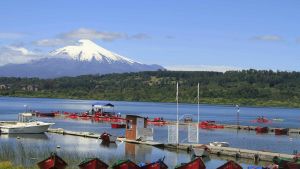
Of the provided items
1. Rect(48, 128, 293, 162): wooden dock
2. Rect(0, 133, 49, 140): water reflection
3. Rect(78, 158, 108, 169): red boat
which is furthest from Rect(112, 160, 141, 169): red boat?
Rect(0, 133, 49, 140): water reflection

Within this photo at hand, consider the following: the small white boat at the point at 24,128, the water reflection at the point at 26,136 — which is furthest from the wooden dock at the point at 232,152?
the small white boat at the point at 24,128

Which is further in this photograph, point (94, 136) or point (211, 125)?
point (211, 125)

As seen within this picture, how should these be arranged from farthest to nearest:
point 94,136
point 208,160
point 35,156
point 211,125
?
point 211,125
point 94,136
point 208,160
point 35,156

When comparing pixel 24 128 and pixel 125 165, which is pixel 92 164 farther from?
pixel 24 128

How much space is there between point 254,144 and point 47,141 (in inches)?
959

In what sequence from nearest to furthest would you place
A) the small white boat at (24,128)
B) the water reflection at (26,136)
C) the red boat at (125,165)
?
the red boat at (125,165), the water reflection at (26,136), the small white boat at (24,128)

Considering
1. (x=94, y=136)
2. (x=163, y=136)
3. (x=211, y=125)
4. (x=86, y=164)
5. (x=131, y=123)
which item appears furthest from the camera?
(x=211, y=125)


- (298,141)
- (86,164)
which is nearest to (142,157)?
(86,164)

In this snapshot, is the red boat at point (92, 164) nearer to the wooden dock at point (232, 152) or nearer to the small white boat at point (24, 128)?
the wooden dock at point (232, 152)

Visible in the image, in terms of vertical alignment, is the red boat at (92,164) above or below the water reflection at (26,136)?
above

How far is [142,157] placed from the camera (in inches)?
2029

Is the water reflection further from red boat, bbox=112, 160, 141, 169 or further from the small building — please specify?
red boat, bbox=112, 160, 141, 169

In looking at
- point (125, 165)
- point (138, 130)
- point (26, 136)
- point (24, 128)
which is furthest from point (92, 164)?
point (24, 128)

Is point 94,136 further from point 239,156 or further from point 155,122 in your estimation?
point 155,122
